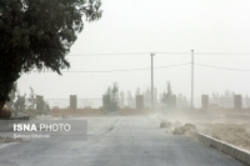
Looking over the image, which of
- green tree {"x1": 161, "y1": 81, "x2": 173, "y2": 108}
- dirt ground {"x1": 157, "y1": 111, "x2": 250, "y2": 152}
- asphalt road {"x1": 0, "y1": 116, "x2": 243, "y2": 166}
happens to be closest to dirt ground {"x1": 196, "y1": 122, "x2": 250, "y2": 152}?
dirt ground {"x1": 157, "y1": 111, "x2": 250, "y2": 152}

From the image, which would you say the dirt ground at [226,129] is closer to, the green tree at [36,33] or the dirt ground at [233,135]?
the dirt ground at [233,135]

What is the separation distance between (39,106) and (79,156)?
57887mm

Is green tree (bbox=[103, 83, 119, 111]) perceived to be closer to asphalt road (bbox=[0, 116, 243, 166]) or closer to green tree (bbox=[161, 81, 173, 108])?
green tree (bbox=[161, 81, 173, 108])

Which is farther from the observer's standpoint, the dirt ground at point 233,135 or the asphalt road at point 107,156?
the dirt ground at point 233,135

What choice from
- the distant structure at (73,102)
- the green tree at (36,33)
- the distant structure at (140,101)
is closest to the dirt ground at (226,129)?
the green tree at (36,33)

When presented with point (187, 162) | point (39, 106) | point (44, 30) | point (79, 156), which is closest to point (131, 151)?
point (79, 156)

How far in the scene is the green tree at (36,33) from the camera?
26062 millimetres

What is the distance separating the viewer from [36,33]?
26.6 m

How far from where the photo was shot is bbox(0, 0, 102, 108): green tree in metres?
26.1

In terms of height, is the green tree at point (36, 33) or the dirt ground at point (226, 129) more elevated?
the green tree at point (36, 33)

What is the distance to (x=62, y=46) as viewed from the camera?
29422mm

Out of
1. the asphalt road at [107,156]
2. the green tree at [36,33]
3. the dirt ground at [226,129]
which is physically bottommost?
the dirt ground at [226,129]

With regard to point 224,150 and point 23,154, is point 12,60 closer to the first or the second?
point 23,154

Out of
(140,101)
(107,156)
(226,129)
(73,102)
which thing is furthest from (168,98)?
Result: (107,156)
